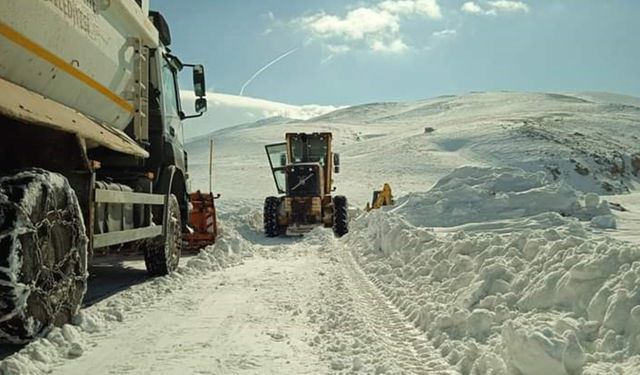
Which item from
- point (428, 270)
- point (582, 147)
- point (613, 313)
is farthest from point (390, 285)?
point (582, 147)

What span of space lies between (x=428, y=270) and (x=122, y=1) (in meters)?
4.56

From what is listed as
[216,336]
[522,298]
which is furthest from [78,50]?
[522,298]

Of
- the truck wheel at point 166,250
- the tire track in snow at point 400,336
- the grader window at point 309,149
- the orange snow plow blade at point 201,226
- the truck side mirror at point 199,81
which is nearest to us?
the tire track in snow at point 400,336

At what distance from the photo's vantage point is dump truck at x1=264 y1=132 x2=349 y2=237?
671 inches

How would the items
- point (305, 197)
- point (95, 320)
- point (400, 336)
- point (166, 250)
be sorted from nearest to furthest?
point (400, 336) < point (95, 320) < point (166, 250) < point (305, 197)

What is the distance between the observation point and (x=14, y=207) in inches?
154

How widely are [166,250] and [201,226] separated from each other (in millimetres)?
4282

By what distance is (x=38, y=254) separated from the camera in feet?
13.8

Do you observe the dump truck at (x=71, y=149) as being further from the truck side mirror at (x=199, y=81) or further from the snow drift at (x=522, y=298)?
the snow drift at (x=522, y=298)

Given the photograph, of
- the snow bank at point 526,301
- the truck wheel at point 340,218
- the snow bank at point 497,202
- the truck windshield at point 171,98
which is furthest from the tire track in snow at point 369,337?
the truck wheel at point 340,218

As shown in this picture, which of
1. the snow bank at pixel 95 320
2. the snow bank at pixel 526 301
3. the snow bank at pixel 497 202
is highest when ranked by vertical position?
the snow bank at pixel 497 202

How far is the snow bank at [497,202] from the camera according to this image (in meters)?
12.7

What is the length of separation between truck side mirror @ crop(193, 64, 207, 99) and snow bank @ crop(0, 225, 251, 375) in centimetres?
250

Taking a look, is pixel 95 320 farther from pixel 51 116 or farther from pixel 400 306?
pixel 400 306
